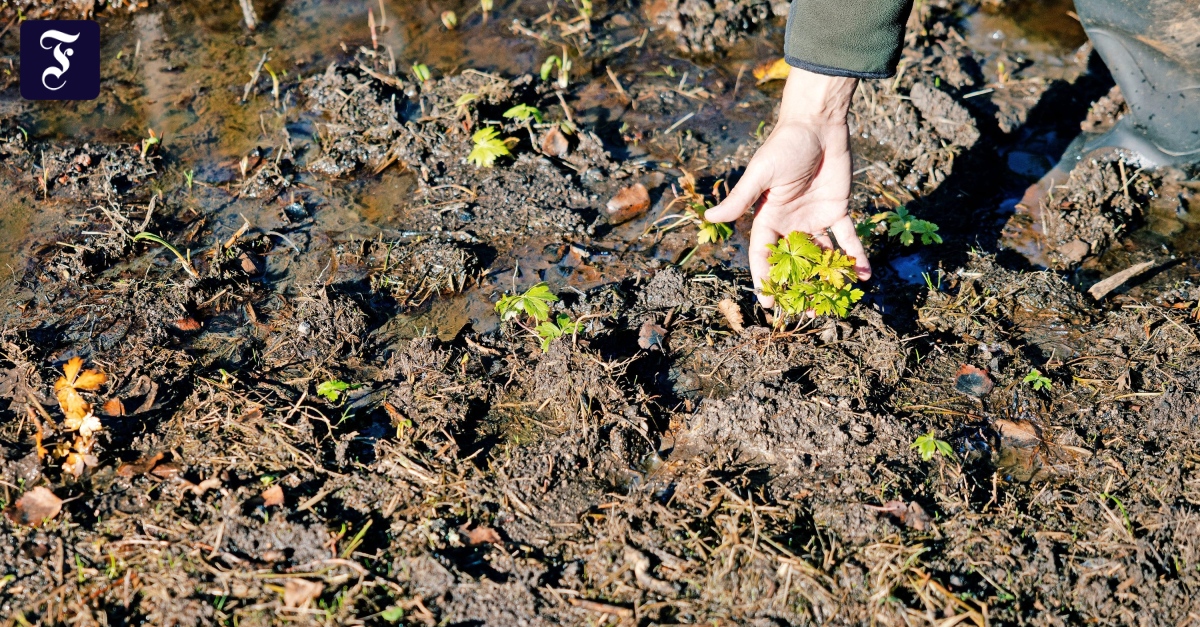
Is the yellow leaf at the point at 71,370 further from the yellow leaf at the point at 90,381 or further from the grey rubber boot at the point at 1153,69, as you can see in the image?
the grey rubber boot at the point at 1153,69

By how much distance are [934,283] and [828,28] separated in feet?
4.99

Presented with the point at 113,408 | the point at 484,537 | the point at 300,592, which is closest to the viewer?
the point at 300,592

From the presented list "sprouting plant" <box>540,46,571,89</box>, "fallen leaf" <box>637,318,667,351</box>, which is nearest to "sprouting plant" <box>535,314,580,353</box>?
"fallen leaf" <box>637,318,667,351</box>

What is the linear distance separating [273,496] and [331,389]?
567 mm

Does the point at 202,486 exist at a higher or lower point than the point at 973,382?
higher

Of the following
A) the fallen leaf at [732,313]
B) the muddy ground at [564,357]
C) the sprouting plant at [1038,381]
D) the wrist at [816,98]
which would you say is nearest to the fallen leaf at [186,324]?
the muddy ground at [564,357]

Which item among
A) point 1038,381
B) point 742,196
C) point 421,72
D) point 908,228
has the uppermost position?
point 421,72

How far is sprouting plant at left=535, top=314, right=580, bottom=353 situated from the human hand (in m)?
0.80

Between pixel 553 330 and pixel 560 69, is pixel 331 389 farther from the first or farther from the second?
pixel 560 69

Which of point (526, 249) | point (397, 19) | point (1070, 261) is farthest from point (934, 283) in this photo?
point (397, 19)

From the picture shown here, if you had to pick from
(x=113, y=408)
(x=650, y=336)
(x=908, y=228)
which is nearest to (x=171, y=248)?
(x=113, y=408)

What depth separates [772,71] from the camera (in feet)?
19.2

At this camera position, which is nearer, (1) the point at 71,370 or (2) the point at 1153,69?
(1) the point at 71,370

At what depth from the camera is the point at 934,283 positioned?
4.44 metres
